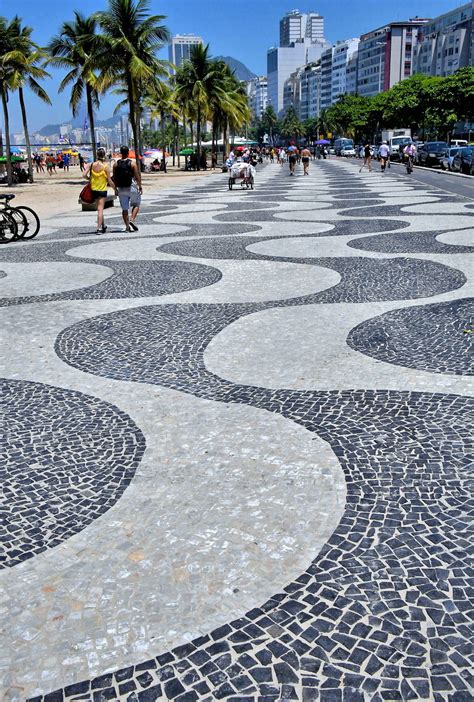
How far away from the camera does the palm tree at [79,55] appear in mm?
31266

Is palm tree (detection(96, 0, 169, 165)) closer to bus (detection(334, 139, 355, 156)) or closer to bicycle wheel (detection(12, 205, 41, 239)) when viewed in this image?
bicycle wheel (detection(12, 205, 41, 239))

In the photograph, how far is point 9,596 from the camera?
2625 millimetres

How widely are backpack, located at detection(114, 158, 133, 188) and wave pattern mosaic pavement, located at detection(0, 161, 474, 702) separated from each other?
489 centimetres

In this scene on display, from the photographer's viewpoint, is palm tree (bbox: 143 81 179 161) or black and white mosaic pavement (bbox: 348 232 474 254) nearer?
black and white mosaic pavement (bbox: 348 232 474 254)

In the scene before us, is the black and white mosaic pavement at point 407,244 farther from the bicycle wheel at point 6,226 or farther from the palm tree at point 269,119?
the palm tree at point 269,119

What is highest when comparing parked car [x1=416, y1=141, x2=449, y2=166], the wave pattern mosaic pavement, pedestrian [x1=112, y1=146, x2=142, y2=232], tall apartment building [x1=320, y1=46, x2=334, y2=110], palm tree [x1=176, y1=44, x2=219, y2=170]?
tall apartment building [x1=320, y1=46, x2=334, y2=110]

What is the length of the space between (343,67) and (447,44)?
6468cm

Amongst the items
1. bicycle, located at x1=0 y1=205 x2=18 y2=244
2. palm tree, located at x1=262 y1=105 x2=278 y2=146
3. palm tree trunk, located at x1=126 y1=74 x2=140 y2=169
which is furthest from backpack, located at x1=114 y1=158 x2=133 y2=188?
palm tree, located at x1=262 y1=105 x2=278 y2=146

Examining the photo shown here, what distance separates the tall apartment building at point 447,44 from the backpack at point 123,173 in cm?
11685

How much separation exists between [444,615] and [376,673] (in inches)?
15.6

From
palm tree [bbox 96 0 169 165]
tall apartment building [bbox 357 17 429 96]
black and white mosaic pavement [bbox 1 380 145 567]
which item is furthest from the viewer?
tall apartment building [bbox 357 17 429 96]

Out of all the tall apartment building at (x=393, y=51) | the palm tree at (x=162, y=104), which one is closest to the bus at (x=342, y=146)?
the palm tree at (x=162, y=104)

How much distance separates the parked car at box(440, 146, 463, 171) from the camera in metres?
39.0

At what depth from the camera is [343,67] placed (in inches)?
7259
